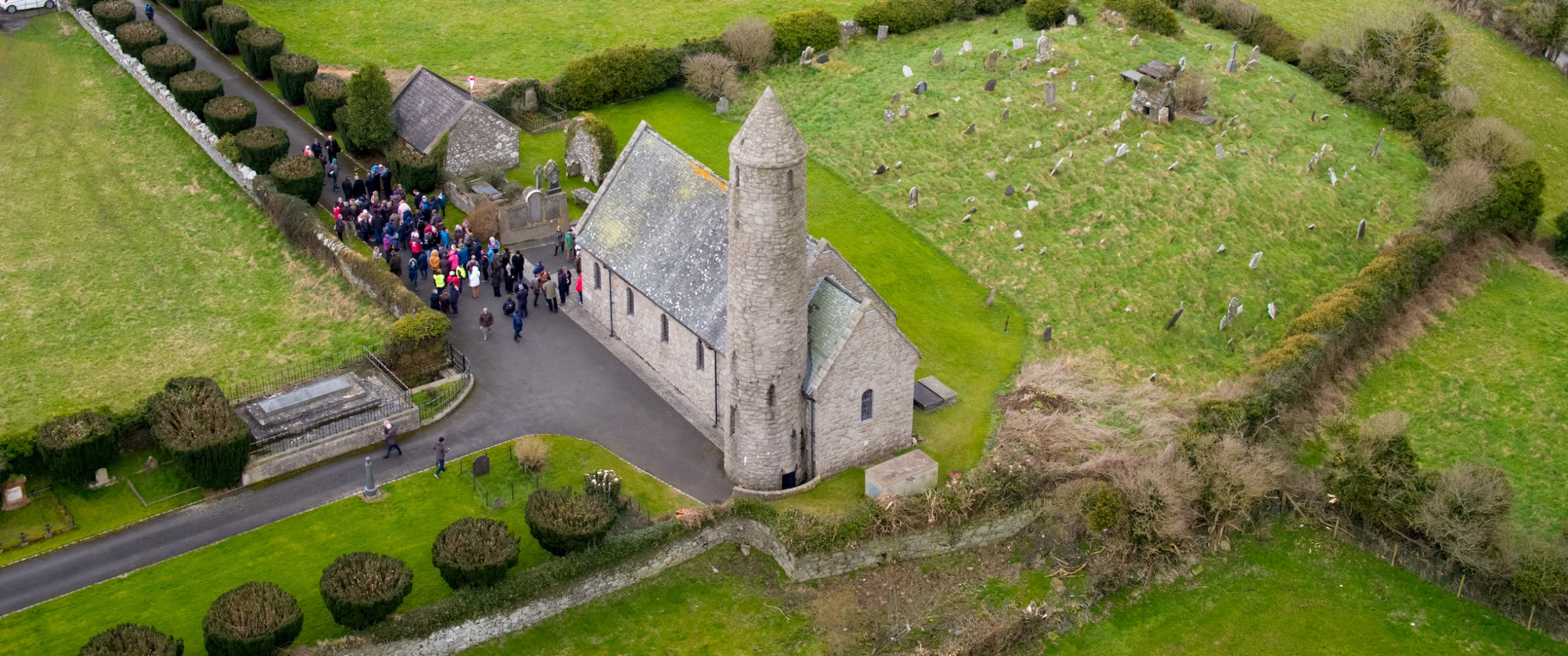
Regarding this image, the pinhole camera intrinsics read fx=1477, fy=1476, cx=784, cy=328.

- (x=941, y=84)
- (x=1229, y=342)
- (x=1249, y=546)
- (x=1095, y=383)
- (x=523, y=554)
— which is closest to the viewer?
(x=523, y=554)

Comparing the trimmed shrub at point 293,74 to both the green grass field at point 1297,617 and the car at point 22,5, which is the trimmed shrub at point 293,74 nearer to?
the car at point 22,5

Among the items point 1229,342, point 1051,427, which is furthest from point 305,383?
point 1229,342

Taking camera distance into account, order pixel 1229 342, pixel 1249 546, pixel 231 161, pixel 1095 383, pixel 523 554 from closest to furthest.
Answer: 1. pixel 523 554
2. pixel 1249 546
3. pixel 1095 383
4. pixel 1229 342
5. pixel 231 161

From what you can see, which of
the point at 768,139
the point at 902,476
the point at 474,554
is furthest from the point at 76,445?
the point at 902,476

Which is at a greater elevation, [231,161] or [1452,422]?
[231,161]

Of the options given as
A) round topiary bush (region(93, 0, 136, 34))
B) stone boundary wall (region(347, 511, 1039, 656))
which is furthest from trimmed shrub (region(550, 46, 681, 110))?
stone boundary wall (region(347, 511, 1039, 656))

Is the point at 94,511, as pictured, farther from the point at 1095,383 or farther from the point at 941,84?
the point at 941,84
